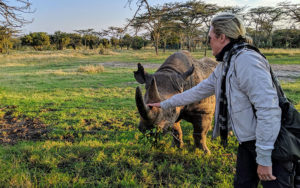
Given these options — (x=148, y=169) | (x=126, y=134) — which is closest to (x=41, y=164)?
(x=148, y=169)

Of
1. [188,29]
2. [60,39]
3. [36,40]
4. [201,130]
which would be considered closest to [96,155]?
[201,130]

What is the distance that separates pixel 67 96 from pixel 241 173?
8953 millimetres

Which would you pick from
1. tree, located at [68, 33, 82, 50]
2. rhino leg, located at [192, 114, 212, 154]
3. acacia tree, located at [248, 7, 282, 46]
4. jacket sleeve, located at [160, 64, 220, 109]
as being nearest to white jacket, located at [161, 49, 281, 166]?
jacket sleeve, located at [160, 64, 220, 109]

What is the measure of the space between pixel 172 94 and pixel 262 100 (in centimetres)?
172

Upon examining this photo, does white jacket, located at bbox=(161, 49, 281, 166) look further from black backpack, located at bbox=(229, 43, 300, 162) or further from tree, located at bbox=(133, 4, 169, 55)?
tree, located at bbox=(133, 4, 169, 55)

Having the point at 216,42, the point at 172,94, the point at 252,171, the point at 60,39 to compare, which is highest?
the point at 60,39

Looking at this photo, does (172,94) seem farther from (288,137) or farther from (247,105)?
(288,137)

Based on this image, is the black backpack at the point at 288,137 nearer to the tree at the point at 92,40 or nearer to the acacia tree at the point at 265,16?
the acacia tree at the point at 265,16

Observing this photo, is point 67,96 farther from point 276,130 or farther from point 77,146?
point 276,130

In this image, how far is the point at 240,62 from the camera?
190 centimetres

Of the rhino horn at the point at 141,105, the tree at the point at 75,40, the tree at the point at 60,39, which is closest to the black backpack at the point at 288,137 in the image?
the rhino horn at the point at 141,105

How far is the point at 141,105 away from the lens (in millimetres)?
2656

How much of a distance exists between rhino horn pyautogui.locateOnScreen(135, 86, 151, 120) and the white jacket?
38.4 inches

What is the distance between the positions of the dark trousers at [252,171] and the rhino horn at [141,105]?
1.15 metres
